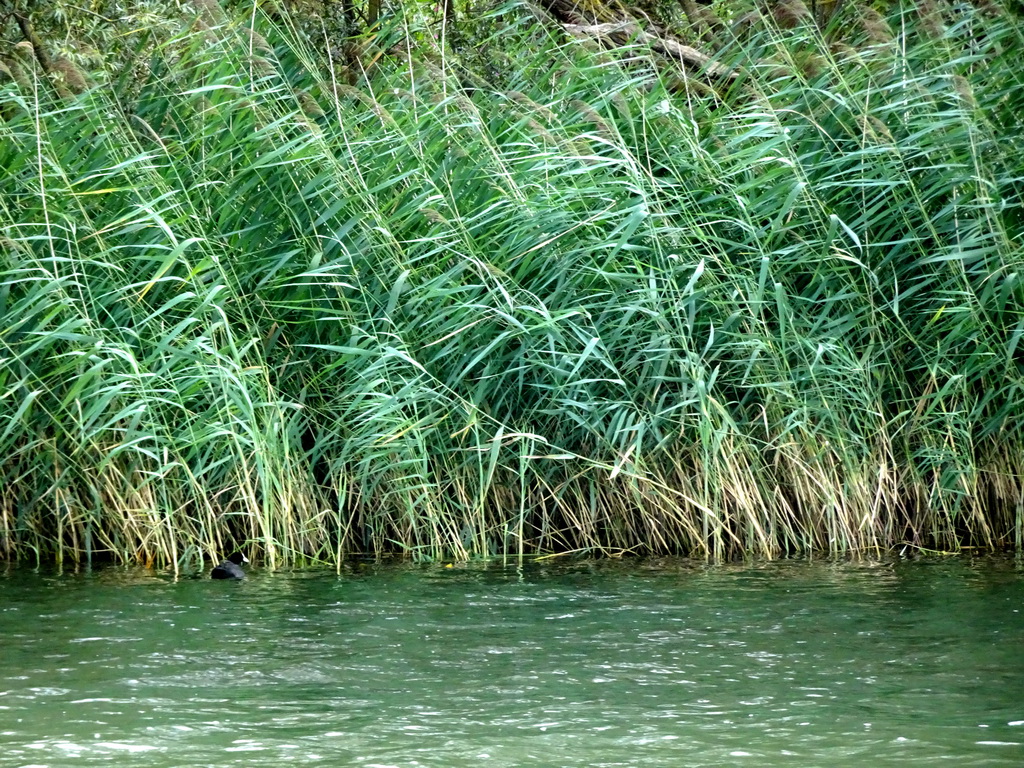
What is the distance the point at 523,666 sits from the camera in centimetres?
451

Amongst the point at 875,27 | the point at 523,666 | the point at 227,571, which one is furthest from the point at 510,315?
the point at 875,27

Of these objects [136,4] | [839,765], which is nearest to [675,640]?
[839,765]

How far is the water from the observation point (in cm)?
369

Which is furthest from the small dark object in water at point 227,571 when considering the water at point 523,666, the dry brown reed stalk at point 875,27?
the dry brown reed stalk at point 875,27

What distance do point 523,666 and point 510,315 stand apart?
2.09 metres

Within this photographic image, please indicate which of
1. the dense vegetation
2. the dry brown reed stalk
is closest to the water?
the dense vegetation

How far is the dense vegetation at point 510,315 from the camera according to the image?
610 cm

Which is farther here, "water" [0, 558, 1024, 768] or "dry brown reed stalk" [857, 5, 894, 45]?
"dry brown reed stalk" [857, 5, 894, 45]

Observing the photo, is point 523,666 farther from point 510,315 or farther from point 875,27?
point 875,27

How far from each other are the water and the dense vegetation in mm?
350

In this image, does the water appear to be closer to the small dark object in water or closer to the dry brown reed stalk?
the small dark object in water

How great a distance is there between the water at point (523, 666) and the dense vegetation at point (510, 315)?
1.15ft

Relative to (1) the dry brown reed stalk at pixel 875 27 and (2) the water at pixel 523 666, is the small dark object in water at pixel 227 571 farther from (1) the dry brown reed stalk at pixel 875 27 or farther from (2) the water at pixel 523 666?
(1) the dry brown reed stalk at pixel 875 27

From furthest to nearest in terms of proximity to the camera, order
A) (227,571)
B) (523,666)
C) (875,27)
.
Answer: (875,27) < (227,571) < (523,666)
